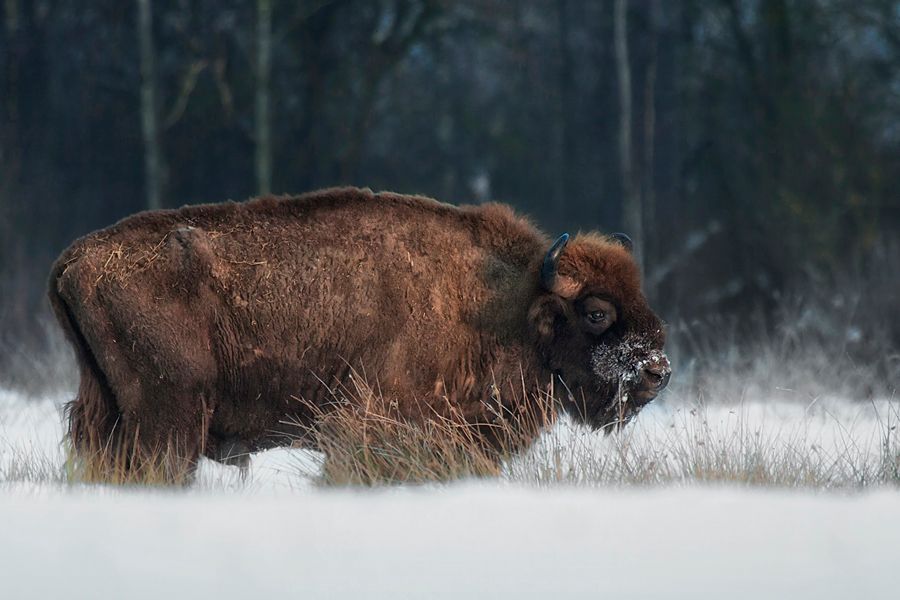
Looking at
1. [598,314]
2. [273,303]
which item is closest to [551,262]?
[598,314]

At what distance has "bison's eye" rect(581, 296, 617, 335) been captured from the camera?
6.04 metres

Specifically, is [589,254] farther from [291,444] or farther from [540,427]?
[291,444]

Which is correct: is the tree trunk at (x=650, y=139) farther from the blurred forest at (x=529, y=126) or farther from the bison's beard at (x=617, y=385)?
the bison's beard at (x=617, y=385)

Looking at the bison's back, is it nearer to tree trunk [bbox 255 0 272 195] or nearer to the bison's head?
the bison's head

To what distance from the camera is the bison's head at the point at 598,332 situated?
6016 millimetres

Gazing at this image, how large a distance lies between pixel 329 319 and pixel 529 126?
1349 cm

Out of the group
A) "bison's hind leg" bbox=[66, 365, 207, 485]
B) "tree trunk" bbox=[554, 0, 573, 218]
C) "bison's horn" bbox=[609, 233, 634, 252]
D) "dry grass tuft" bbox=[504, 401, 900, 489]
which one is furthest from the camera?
"tree trunk" bbox=[554, 0, 573, 218]

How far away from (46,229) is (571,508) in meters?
13.7

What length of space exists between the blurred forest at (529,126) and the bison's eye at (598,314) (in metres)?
8.24

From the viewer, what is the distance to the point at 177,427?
5.59 m

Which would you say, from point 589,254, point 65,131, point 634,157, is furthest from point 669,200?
point 589,254

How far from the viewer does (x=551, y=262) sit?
19.6 feet

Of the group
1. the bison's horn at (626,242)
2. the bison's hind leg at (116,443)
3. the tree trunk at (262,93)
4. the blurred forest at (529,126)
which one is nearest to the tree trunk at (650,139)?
the blurred forest at (529,126)

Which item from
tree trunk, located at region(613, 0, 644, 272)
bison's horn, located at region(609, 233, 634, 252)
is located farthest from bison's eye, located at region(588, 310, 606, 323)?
tree trunk, located at region(613, 0, 644, 272)
